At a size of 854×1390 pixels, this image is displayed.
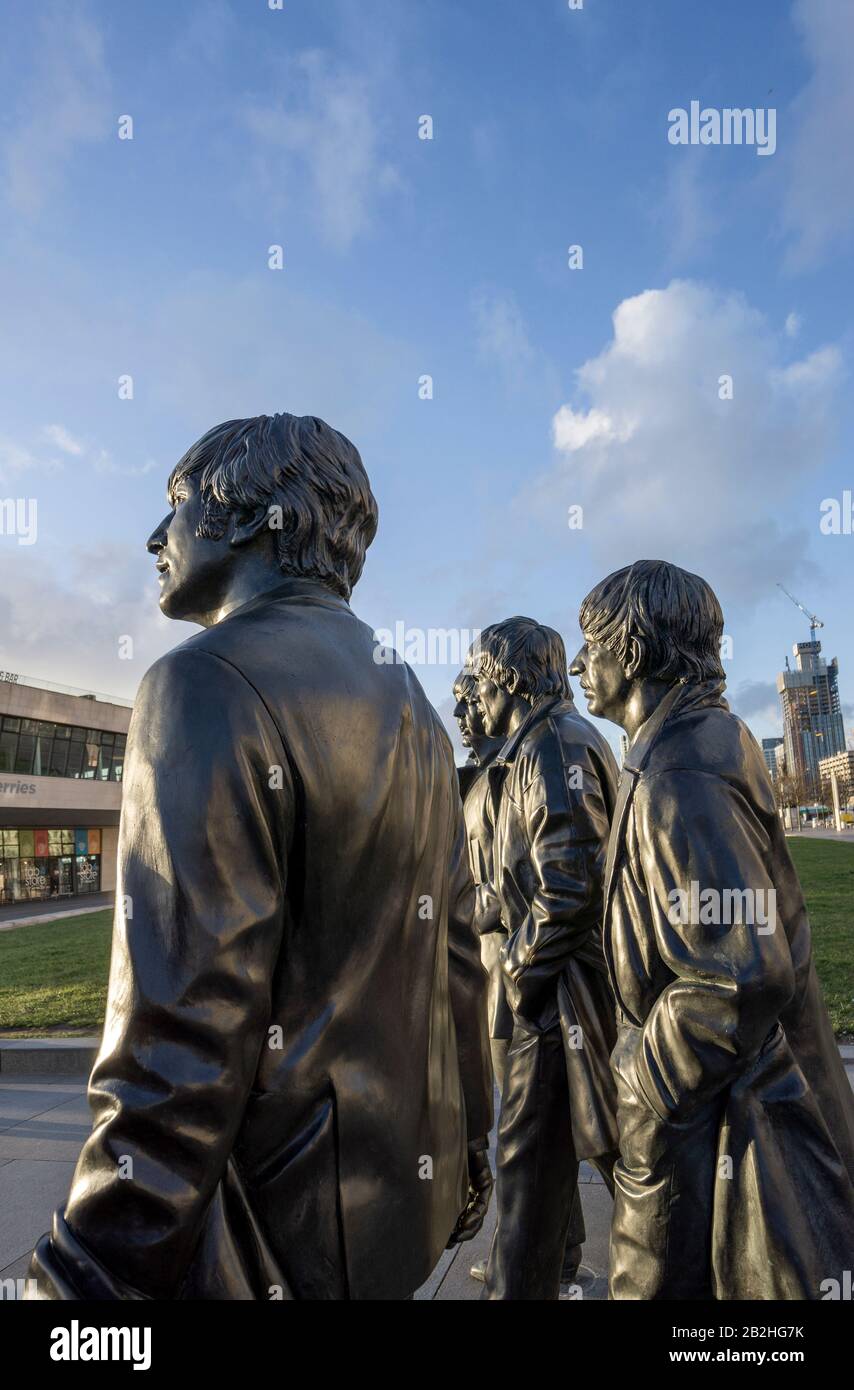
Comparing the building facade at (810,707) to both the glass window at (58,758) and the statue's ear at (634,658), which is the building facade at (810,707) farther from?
the statue's ear at (634,658)

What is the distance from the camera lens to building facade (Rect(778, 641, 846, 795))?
13625 cm

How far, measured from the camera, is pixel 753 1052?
2162mm

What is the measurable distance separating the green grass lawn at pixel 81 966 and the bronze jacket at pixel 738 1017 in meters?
6.42

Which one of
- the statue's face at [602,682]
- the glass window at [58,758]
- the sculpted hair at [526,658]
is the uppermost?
the glass window at [58,758]

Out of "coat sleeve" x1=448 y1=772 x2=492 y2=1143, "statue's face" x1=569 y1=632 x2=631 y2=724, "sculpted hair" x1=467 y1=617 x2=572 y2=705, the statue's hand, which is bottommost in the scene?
the statue's hand

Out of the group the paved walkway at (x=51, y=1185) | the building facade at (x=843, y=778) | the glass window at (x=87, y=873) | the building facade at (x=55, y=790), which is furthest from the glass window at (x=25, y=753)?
the building facade at (x=843, y=778)

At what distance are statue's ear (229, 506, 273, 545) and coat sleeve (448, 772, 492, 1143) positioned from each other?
0.71 m

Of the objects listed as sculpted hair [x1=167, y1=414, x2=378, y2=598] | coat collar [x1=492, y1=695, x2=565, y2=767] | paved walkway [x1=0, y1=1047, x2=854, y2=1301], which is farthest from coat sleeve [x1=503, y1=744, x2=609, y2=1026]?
sculpted hair [x1=167, y1=414, x2=378, y2=598]

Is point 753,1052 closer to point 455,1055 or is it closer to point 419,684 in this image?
point 455,1055

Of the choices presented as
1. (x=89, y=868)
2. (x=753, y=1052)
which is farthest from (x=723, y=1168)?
(x=89, y=868)

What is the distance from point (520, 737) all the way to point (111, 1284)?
2.82 metres

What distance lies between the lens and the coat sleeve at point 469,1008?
191 centimetres

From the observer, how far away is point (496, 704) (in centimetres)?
407

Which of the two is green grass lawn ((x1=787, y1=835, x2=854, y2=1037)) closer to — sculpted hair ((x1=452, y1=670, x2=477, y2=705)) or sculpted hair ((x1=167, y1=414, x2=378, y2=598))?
sculpted hair ((x1=452, y1=670, x2=477, y2=705))
